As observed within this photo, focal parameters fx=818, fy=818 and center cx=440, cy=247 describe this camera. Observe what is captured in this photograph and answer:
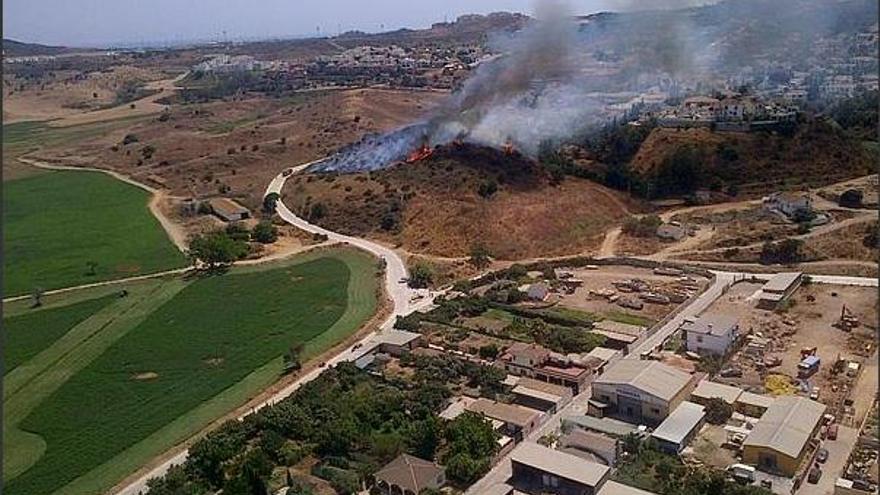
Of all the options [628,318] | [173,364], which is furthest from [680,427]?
[173,364]

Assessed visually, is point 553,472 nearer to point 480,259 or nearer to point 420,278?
point 420,278

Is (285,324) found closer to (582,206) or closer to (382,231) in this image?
(382,231)

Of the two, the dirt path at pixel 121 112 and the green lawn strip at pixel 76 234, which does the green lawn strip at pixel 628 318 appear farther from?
the dirt path at pixel 121 112

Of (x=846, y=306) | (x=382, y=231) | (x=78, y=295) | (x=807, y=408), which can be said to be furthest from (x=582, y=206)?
(x=78, y=295)

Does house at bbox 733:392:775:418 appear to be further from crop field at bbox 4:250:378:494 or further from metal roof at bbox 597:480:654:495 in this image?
crop field at bbox 4:250:378:494

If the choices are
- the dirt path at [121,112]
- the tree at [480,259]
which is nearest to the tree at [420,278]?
the tree at [480,259]

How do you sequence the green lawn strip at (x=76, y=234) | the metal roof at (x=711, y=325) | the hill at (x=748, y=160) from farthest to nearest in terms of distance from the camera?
the hill at (x=748, y=160) < the green lawn strip at (x=76, y=234) < the metal roof at (x=711, y=325)

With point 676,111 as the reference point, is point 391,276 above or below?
below
